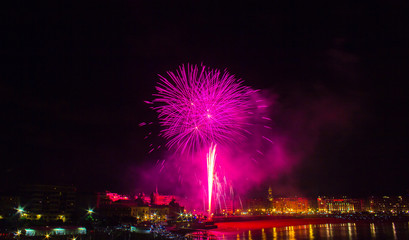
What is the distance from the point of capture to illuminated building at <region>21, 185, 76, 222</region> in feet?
195

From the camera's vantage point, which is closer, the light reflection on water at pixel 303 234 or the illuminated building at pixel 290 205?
the light reflection on water at pixel 303 234

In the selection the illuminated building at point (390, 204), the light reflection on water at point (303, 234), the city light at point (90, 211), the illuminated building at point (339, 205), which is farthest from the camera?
the illuminated building at point (339, 205)

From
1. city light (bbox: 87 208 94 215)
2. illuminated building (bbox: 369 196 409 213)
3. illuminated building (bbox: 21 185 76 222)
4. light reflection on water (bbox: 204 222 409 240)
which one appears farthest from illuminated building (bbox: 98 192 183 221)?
illuminated building (bbox: 369 196 409 213)

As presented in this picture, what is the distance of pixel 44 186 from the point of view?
202 ft

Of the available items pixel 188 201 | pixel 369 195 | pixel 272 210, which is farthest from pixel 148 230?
pixel 369 195

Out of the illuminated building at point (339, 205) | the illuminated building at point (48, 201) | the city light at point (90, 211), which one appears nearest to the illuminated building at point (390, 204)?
the illuminated building at point (339, 205)

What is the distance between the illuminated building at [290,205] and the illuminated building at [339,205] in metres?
8.44

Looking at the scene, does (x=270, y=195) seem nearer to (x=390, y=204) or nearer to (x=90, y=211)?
(x=390, y=204)

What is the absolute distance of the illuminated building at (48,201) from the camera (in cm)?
5941

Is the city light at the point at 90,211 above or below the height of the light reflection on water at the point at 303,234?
above

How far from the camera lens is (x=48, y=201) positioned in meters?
61.2

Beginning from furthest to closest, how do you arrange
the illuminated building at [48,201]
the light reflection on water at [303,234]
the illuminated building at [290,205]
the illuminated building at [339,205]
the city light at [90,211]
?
1. the illuminated building at [339,205]
2. the illuminated building at [290,205]
3. the city light at [90,211]
4. the illuminated building at [48,201]
5. the light reflection on water at [303,234]

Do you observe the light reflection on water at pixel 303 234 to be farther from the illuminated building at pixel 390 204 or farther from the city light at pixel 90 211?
the illuminated building at pixel 390 204

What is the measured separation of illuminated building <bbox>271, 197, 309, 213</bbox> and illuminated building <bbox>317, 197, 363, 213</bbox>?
27.7 feet
